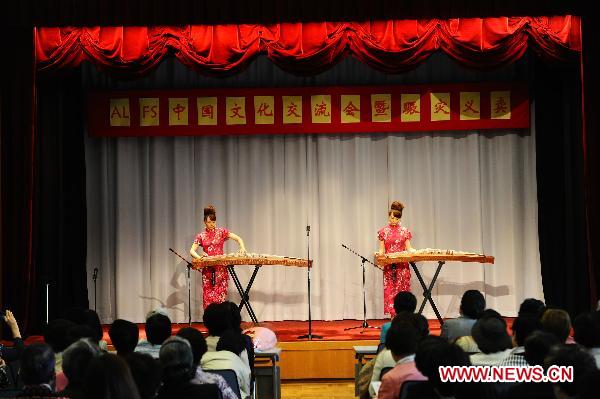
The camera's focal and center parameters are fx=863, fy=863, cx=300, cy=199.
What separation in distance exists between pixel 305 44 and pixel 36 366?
5.30 m

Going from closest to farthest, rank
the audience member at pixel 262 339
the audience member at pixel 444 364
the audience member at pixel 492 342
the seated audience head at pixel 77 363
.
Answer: the audience member at pixel 444 364, the seated audience head at pixel 77 363, the audience member at pixel 492 342, the audience member at pixel 262 339

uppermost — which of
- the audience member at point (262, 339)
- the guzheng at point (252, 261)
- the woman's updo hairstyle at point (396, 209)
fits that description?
the woman's updo hairstyle at point (396, 209)

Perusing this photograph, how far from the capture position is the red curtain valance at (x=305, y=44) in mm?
8125

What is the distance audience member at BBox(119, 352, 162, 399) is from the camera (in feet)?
11.0

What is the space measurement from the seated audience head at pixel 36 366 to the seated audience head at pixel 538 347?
2.01 meters

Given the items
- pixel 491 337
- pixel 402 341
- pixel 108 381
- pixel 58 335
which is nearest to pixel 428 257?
pixel 491 337

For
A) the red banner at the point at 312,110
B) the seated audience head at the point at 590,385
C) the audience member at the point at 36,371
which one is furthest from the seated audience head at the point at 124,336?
the red banner at the point at 312,110

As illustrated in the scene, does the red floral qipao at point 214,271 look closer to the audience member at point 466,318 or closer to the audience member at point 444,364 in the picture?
the audience member at point 466,318

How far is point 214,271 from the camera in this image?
9070 millimetres

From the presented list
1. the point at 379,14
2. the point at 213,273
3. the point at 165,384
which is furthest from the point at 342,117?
the point at 165,384

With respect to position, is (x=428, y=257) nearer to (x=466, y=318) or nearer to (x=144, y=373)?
(x=466, y=318)

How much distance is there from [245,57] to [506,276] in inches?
159

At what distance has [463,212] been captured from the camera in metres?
9.95

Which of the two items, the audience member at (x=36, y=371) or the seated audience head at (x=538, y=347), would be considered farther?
the seated audience head at (x=538, y=347)
